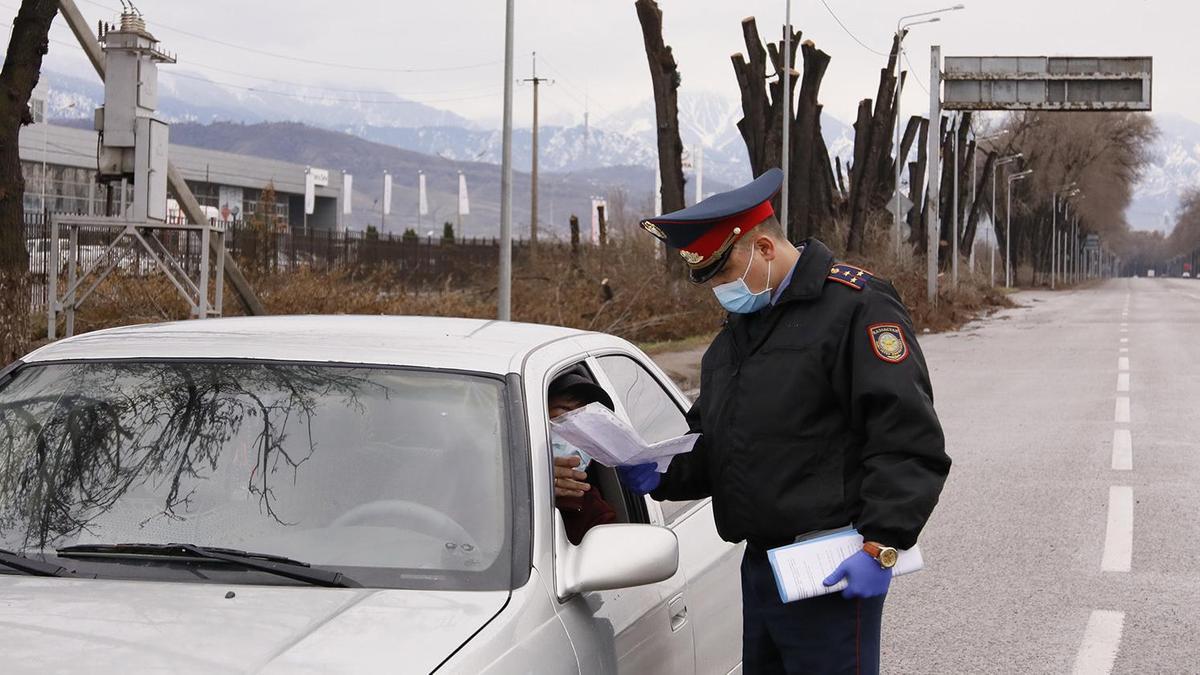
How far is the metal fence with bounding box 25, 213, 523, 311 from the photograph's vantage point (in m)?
19.4

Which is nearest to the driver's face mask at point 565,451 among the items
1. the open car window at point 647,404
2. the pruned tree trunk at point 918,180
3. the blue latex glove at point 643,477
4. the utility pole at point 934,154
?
the blue latex glove at point 643,477

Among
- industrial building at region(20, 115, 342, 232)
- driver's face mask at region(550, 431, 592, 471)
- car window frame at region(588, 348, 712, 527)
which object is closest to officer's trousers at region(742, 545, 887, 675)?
driver's face mask at region(550, 431, 592, 471)

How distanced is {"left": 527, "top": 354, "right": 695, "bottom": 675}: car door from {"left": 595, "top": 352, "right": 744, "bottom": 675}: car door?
120mm

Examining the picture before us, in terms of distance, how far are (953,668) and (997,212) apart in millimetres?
94271

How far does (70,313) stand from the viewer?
1510 centimetres

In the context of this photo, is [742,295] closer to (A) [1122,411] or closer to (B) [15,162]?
(B) [15,162]

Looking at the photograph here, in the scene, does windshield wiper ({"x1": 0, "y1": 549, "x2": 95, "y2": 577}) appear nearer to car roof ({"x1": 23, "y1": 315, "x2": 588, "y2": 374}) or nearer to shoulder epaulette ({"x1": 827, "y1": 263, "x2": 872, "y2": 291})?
car roof ({"x1": 23, "y1": 315, "x2": 588, "y2": 374})

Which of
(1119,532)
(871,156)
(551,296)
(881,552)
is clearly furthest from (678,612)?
(871,156)

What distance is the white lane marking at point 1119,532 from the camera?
25.7 ft

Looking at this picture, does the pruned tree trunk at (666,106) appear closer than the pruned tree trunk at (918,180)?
Yes

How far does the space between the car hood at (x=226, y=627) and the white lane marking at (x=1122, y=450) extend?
31.6 ft

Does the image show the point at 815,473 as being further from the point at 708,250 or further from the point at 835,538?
the point at 708,250

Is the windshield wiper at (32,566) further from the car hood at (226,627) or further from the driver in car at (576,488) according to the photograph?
the driver in car at (576,488)

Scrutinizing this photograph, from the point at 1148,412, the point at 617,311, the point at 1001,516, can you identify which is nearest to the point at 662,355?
the point at 617,311
